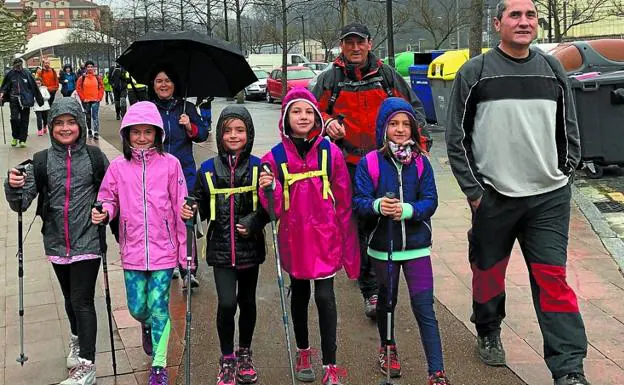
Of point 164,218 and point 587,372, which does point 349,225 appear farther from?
point 587,372

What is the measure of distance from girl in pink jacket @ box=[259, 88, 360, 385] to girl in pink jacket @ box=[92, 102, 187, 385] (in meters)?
0.60

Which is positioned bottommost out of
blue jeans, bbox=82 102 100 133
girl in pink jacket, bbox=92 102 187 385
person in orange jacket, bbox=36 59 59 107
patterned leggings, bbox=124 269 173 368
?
patterned leggings, bbox=124 269 173 368

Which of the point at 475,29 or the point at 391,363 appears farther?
the point at 475,29

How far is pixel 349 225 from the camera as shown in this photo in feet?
13.3

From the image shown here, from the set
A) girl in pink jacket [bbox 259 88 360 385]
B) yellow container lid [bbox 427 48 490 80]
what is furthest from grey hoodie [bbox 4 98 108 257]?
yellow container lid [bbox 427 48 490 80]

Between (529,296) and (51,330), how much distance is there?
356 cm

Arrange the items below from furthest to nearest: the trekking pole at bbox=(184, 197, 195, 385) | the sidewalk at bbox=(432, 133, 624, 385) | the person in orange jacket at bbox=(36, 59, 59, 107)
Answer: the person in orange jacket at bbox=(36, 59, 59, 107) < the sidewalk at bbox=(432, 133, 624, 385) < the trekking pole at bbox=(184, 197, 195, 385)

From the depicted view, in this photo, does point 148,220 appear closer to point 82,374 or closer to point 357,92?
point 82,374

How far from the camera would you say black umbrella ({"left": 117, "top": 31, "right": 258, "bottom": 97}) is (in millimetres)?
5367

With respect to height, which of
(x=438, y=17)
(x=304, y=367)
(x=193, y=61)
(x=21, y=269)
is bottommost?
(x=304, y=367)

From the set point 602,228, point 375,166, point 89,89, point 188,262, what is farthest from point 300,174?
point 89,89

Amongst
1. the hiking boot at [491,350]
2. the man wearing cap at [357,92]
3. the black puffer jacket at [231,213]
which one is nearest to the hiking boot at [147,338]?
the black puffer jacket at [231,213]

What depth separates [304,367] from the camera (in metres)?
4.04

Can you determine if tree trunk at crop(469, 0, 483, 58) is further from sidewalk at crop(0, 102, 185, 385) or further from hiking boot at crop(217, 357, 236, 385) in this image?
hiking boot at crop(217, 357, 236, 385)
